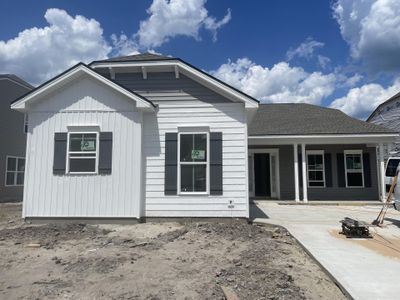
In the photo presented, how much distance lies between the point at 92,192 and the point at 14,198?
41.5ft

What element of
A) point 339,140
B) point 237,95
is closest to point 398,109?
point 339,140

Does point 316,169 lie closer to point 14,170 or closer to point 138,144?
point 138,144

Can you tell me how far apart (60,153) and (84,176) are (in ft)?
3.04

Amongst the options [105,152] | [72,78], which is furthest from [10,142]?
[105,152]

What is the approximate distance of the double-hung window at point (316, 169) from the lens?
15961 millimetres

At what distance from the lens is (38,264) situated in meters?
6.10

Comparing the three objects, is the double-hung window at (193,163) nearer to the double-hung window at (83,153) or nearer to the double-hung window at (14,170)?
the double-hung window at (83,153)

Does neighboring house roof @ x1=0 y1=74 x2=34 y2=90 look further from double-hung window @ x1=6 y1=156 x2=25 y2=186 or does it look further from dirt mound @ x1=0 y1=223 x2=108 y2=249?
dirt mound @ x1=0 y1=223 x2=108 y2=249

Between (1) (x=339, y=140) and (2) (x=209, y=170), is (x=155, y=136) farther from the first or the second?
(1) (x=339, y=140)

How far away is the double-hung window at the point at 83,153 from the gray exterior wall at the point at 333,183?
29.5ft

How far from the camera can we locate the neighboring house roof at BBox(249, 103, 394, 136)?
50.1 ft

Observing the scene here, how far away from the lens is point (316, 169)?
1602 cm

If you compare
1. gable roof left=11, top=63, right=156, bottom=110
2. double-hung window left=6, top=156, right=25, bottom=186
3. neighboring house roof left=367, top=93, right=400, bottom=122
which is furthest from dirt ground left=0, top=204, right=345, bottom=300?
neighboring house roof left=367, top=93, right=400, bottom=122

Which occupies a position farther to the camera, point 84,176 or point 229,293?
point 84,176
